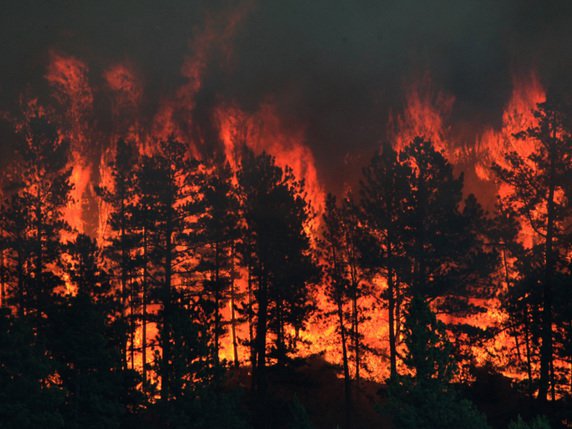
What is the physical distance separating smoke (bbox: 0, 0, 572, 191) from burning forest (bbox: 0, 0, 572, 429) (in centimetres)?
32

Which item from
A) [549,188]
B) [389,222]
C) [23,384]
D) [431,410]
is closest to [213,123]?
[389,222]

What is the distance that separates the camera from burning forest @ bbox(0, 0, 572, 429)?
21797 millimetres

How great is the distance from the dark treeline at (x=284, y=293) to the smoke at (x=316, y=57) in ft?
96.1

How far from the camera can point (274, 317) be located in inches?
1265

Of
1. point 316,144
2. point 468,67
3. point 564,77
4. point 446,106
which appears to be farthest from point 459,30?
point 564,77

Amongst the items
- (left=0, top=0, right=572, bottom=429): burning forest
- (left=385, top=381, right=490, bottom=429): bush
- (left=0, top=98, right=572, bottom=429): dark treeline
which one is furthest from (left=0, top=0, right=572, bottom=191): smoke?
(left=385, top=381, right=490, bottom=429): bush

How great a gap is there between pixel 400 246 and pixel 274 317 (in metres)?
8.02

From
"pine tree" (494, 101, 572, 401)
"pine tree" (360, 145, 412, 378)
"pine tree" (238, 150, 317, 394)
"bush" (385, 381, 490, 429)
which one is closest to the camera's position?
"bush" (385, 381, 490, 429)

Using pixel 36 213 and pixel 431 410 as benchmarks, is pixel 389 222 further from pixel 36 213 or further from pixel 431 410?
pixel 36 213

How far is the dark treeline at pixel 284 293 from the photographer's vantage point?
60.4ft

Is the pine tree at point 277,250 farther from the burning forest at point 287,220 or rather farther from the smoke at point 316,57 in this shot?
the smoke at point 316,57

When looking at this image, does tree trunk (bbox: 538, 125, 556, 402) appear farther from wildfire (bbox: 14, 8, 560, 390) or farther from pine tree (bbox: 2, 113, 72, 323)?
pine tree (bbox: 2, 113, 72, 323)

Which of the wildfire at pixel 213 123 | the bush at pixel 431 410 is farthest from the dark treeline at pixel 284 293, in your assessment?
A: the wildfire at pixel 213 123

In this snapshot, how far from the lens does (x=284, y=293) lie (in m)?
31.5
